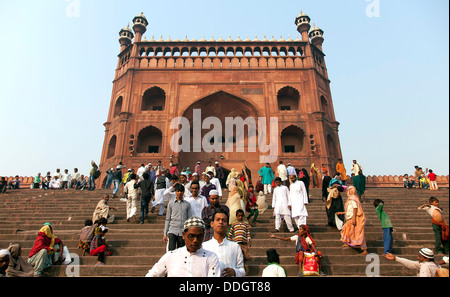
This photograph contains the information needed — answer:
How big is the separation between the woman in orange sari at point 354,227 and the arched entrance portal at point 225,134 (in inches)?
491

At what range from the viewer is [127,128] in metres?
17.2

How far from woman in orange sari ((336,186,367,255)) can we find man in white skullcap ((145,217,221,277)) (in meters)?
3.73

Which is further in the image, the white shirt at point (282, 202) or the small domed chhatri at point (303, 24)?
the small domed chhatri at point (303, 24)

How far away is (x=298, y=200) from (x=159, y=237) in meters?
2.92

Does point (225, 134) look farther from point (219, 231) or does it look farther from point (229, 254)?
point (229, 254)

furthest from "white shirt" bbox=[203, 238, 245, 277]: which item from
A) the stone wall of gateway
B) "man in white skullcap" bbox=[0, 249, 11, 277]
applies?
the stone wall of gateway

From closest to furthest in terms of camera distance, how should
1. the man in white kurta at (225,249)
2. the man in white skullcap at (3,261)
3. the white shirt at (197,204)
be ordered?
1. the man in white kurta at (225,249)
2. the man in white skullcap at (3,261)
3. the white shirt at (197,204)

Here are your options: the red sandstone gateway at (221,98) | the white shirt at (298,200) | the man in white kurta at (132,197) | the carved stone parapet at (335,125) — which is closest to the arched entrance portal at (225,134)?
the red sandstone gateway at (221,98)

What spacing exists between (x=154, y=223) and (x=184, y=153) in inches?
450

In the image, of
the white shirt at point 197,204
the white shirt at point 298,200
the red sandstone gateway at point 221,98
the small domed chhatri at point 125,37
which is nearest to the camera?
the white shirt at point 197,204

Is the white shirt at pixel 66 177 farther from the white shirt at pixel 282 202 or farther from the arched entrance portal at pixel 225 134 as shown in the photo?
the white shirt at pixel 282 202

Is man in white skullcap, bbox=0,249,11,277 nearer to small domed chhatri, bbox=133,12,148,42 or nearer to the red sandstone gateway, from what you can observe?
the red sandstone gateway

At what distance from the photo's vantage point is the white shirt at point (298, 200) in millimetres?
5406
